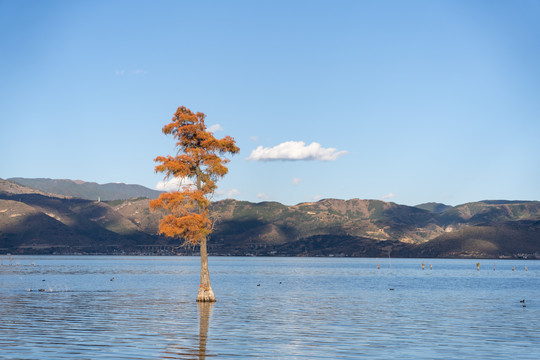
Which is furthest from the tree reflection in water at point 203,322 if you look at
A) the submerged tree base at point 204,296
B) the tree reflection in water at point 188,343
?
the submerged tree base at point 204,296

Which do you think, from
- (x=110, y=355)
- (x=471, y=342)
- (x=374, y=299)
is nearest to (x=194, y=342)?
(x=110, y=355)

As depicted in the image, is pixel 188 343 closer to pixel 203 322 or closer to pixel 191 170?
pixel 203 322

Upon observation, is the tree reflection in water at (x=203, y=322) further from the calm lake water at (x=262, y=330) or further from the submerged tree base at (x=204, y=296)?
the submerged tree base at (x=204, y=296)

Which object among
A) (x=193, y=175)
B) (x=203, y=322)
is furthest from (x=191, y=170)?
(x=203, y=322)

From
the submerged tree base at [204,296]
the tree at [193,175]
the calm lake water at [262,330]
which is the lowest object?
the calm lake water at [262,330]

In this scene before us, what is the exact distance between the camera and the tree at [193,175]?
59500 mm

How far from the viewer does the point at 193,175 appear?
62.1 m

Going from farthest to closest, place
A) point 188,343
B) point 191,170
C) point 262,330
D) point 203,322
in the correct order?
1. point 191,170
2. point 203,322
3. point 262,330
4. point 188,343

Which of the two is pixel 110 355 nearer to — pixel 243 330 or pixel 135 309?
pixel 243 330

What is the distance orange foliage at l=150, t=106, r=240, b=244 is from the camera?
5950cm

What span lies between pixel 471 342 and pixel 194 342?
593 inches

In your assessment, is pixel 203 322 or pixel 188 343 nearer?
pixel 188 343

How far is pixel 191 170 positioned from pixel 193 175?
1.93 feet

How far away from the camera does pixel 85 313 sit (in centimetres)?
5175
